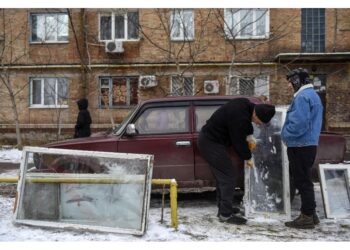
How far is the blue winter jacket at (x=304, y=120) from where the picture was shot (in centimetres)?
494

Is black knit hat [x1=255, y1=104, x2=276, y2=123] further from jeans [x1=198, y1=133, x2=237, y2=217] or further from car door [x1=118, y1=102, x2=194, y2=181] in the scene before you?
car door [x1=118, y1=102, x2=194, y2=181]

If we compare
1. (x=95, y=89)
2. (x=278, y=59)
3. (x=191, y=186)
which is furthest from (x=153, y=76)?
(x=191, y=186)

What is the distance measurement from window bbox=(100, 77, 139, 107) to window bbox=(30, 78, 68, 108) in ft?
5.01

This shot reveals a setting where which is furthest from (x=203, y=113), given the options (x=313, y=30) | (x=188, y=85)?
(x=313, y=30)

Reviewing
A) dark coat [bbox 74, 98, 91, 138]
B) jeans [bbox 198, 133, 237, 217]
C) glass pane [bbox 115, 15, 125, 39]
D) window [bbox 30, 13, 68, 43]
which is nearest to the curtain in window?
window [bbox 30, 13, 68, 43]

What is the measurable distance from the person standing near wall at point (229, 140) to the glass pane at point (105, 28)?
12.0 meters

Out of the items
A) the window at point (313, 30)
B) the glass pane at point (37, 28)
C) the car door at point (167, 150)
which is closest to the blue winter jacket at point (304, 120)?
the car door at point (167, 150)

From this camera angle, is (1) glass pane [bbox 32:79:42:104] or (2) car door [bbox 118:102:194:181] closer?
(2) car door [bbox 118:102:194:181]

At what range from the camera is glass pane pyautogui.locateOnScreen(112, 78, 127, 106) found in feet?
52.6

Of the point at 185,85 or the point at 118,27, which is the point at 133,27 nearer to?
the point at 118,27

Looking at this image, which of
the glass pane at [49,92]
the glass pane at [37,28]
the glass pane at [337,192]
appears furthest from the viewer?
the glass pane at [37,28]

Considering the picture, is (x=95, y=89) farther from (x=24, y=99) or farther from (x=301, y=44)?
(x=301, y=44)

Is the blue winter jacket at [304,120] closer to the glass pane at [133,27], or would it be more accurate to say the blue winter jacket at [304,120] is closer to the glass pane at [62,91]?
the glass pane at [133,27]

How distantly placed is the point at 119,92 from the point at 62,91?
228 centimetres
